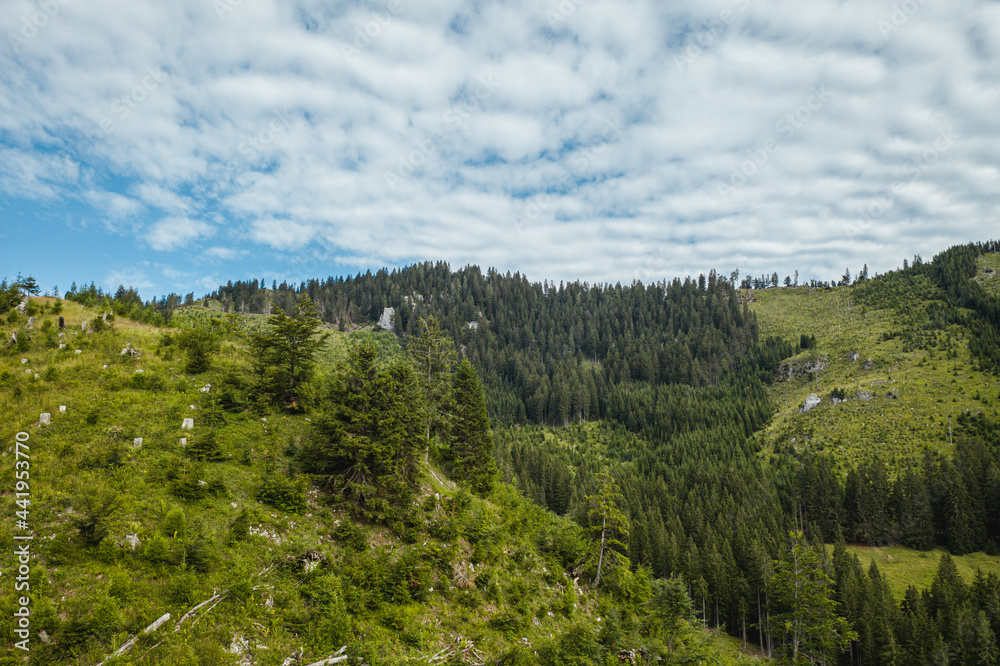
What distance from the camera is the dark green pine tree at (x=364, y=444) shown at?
75.1 ft

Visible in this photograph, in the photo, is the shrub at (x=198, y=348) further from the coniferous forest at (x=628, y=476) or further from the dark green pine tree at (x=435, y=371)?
the dark green pine tree at (x=435, y=371)

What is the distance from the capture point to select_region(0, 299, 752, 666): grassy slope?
42.1 ft

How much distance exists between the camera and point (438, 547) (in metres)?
23.5

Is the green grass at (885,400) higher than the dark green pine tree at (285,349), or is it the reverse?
Result: the dark green pine tree at (285,349)

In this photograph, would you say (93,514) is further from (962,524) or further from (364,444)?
(962,524)

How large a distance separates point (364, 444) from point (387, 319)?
17130 cm

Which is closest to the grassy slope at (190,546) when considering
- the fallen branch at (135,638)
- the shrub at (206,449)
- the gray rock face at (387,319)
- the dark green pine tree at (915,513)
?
the fallen branch at (135,638)

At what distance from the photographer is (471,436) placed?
39750 mm

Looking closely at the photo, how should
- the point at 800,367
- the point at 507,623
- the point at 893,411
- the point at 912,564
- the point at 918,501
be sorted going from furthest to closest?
1. the point at 800,367
2. the point at 893,411
3. the point at 918,501
4. the point at 912,564
5. the point at 507,623

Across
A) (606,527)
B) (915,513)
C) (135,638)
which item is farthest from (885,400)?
(135,638)

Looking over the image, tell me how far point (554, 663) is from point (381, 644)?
8409 mm

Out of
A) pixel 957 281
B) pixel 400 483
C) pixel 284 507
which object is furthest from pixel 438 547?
pixel 957 281

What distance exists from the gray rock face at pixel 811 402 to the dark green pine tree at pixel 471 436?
430 ft

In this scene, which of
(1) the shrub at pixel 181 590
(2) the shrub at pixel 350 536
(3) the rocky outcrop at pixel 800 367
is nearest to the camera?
(1) the shrub at pixel 181 590
